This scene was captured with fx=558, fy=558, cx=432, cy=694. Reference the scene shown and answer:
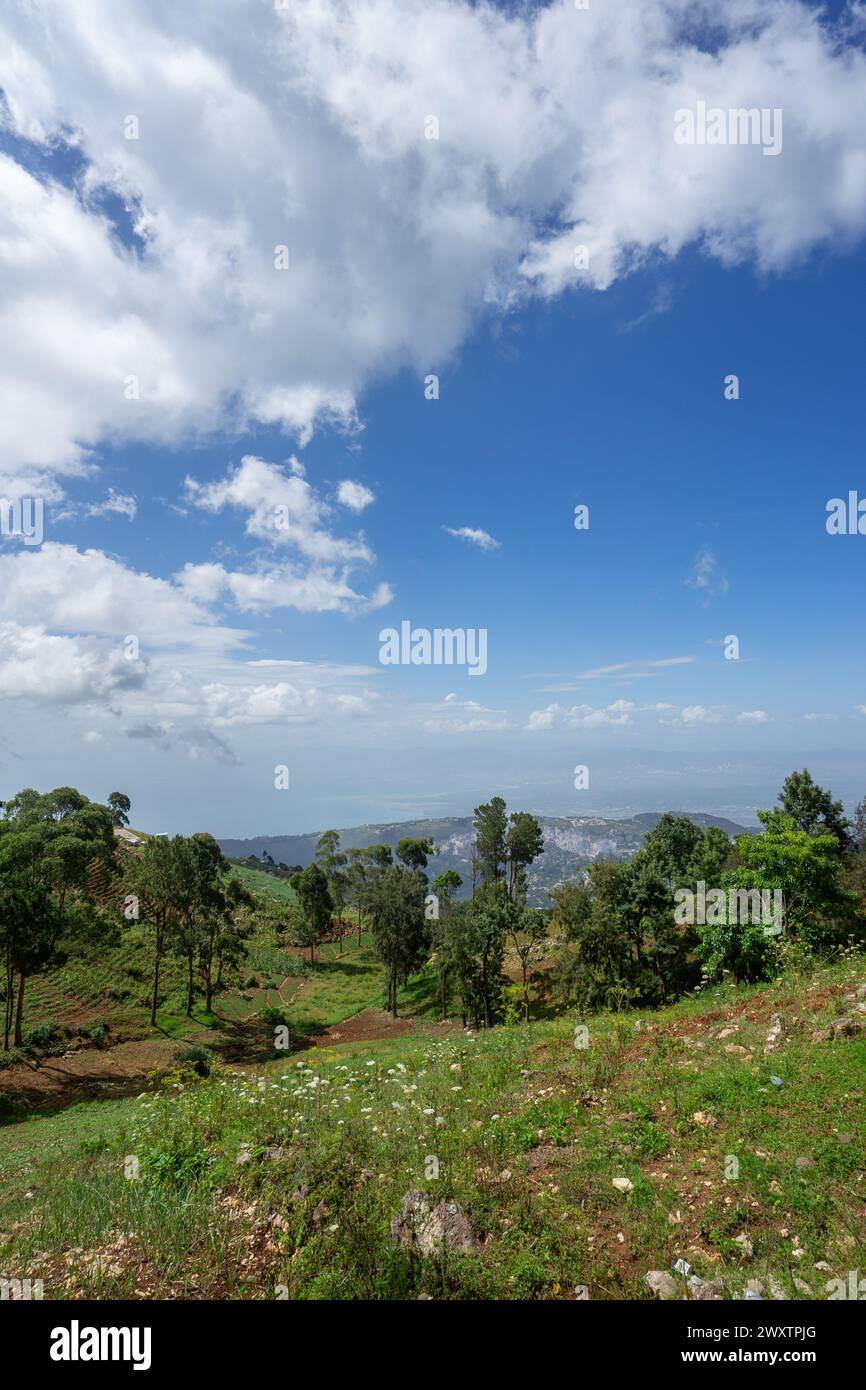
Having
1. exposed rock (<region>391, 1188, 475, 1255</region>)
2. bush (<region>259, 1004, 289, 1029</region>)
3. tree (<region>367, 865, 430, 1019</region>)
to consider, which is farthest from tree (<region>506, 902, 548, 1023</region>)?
exposed rock (<region>391, 1188, 475, 1255</region>)

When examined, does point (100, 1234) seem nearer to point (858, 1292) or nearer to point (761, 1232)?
point (761, 1232)

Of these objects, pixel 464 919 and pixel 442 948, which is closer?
pixel 464 919

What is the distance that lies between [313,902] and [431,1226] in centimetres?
5744

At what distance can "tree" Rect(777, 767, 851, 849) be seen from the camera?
172 ft

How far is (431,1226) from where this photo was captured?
282 inches

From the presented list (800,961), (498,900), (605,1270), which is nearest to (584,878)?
(498,900)

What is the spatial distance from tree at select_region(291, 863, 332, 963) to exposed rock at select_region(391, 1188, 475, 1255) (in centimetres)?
5695

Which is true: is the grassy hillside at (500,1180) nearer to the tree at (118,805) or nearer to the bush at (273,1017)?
the bush at (273,1017)

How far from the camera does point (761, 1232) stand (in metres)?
6.71

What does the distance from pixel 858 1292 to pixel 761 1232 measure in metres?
0.99

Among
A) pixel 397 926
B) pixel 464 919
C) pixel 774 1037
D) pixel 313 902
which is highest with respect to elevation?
pixel 774 1037

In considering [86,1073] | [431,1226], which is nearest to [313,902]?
[86,1073]

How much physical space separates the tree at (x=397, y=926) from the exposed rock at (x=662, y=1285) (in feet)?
130

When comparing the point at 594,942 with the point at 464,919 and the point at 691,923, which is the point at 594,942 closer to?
the point at 691,923
